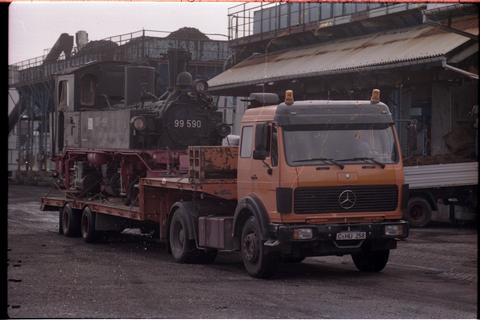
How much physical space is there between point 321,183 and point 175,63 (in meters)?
7.06

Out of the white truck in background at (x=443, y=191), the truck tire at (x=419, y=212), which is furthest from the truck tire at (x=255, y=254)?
the truck tire at (x=419, y=212)

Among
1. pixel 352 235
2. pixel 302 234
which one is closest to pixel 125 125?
pixel 302 234

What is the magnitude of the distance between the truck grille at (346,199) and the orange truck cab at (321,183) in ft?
0.05

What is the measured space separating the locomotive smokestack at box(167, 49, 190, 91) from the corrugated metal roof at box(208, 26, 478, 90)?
78 cm

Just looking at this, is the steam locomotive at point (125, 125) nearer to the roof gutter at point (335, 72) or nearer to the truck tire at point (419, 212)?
the roof gutter at point (335, 72)

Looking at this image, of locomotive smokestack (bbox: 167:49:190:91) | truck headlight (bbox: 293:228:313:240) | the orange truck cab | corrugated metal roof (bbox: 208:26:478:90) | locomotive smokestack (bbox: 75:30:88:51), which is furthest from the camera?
locomotive smokestack (bbox: 167:49:190:91)

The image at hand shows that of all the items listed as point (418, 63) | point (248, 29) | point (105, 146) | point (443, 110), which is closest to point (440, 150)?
point (443, 110)

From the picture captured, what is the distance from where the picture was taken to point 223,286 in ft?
40.7

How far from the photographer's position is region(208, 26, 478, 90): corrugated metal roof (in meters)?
17.8

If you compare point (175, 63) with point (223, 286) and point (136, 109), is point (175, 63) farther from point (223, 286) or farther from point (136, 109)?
point (223, 286)

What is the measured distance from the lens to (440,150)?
917 inches

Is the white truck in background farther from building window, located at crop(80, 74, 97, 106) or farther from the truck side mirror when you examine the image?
the truck side mirror

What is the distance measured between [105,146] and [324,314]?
10257 millimetres

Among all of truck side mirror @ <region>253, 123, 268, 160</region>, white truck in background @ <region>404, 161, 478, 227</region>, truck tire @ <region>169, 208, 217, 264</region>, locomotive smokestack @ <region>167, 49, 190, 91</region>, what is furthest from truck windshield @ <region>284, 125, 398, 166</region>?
white truck in background @ <region>404, 161, 478, 227</region>
